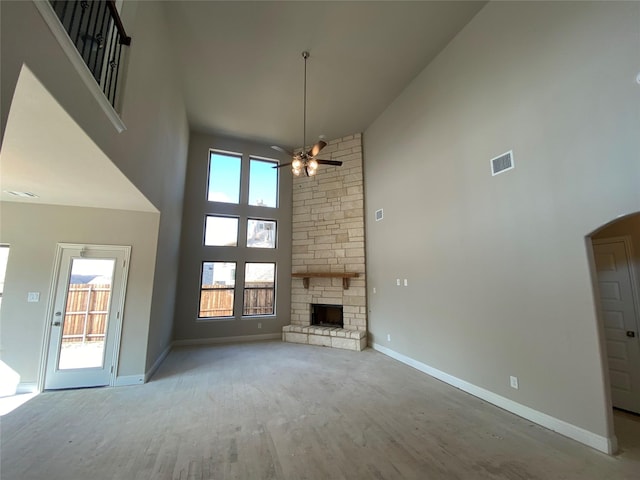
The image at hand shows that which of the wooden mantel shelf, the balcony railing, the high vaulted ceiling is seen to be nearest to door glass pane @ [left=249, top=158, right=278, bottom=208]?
the high vaulted ceiling

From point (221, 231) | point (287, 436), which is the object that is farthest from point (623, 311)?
point (221, 231)

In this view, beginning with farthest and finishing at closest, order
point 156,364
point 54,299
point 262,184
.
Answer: point 262,184
point 156,364
point 54,299

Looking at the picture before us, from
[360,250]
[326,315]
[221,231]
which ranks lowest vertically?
[326,315]

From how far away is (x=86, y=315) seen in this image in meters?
3.89

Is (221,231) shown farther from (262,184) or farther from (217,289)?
(262,184)

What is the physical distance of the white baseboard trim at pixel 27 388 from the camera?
3535 millimetres

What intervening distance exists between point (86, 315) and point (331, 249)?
4894mm

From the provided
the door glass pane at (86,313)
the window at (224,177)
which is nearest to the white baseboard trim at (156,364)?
the door glass pane at (86,313)

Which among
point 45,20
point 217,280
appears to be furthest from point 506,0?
point 217,280

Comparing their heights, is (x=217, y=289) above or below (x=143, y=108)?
below

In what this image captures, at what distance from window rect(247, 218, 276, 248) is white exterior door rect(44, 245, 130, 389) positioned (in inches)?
133

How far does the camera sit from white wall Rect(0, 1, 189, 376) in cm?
133

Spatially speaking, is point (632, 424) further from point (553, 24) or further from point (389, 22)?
point (389, 22)

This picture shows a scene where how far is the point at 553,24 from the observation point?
288 centimetres
